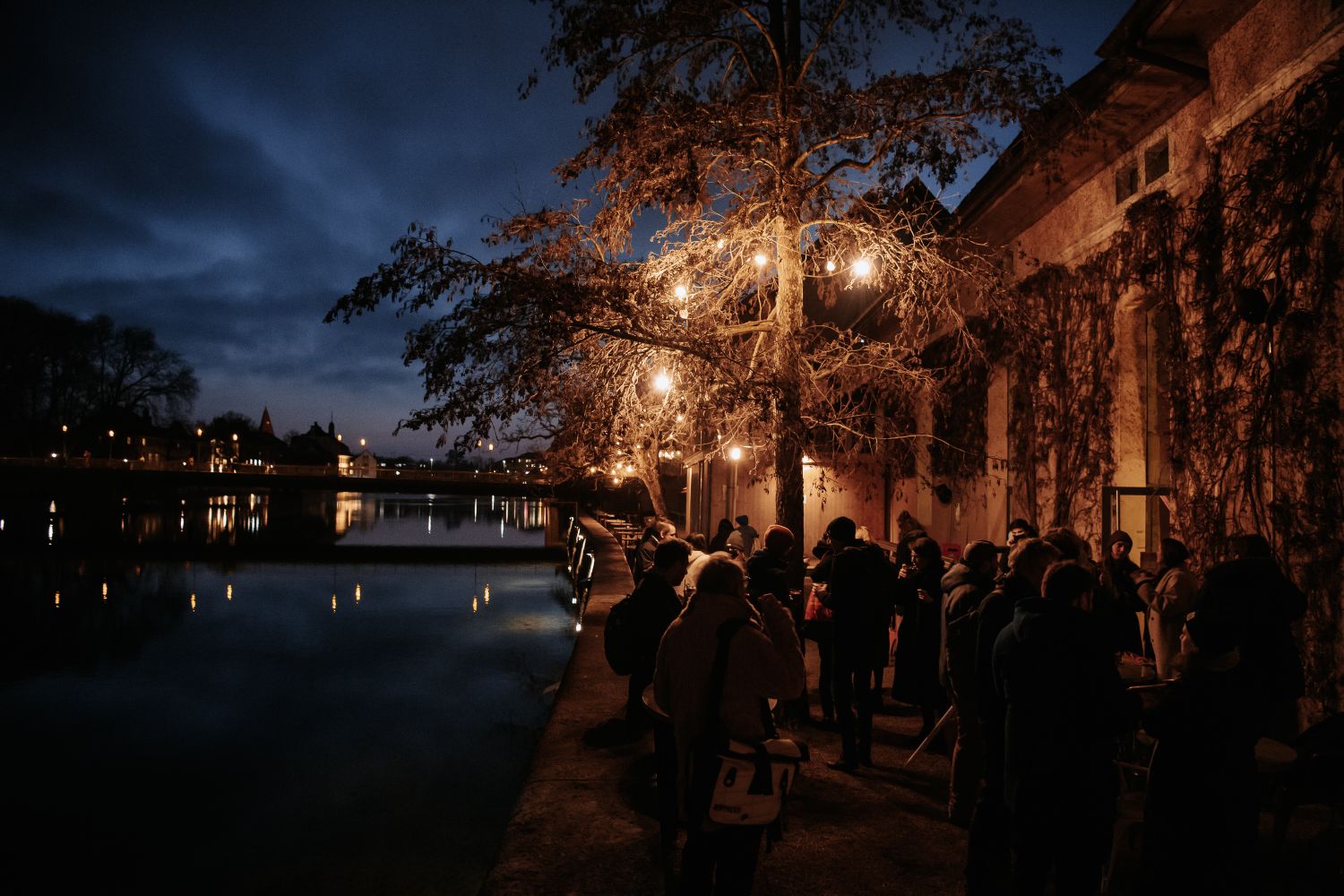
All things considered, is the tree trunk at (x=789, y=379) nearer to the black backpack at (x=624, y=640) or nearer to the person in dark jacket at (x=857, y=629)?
the person in dark jacket at (x=857, y=629)

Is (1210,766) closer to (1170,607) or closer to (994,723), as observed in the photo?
(994,723)

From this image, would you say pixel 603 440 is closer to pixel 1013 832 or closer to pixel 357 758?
pixel 357 758

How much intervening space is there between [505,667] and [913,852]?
12.2 m

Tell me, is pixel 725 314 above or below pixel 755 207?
below

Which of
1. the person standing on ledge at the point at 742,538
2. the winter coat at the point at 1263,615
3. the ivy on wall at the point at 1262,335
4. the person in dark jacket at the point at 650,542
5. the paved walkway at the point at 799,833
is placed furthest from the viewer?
the person in dark jacket at the point at 650,542

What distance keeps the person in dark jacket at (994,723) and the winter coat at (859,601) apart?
5.16 ft

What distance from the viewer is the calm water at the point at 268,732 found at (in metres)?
7.55

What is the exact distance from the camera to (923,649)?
261 inches

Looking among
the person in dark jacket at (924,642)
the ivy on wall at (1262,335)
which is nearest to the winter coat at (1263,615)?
the ivy on wall at (1262,335)

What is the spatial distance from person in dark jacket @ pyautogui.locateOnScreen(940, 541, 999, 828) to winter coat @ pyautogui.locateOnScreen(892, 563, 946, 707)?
5.36 feet

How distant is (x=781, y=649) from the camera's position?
3.79 m

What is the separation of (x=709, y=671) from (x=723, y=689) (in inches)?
4.0

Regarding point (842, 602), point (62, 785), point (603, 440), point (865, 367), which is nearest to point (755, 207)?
point (865, 367)

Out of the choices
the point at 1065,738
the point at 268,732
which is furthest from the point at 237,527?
the point at 1065,738
